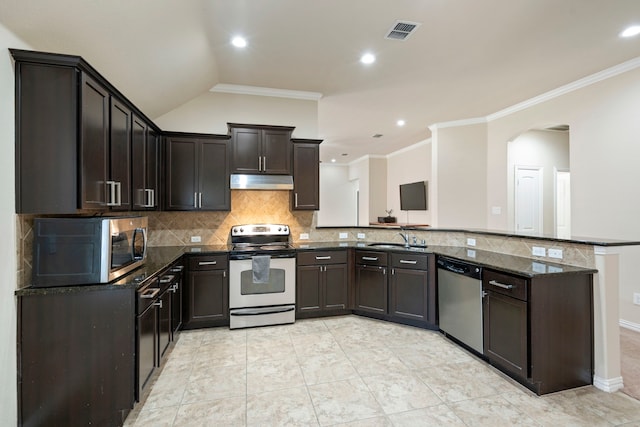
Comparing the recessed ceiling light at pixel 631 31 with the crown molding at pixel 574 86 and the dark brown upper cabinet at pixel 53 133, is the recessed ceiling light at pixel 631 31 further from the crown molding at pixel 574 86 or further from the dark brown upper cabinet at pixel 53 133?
the dark brown upper cabinet at pixel 53 133

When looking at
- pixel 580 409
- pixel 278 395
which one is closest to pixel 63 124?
pixel 278 395

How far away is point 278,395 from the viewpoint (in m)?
2.24

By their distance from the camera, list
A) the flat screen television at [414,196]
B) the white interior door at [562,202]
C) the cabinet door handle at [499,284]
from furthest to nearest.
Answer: the flat screen television at [414,196] < the white interior door at [562,202] < the cabinet door handle at [499,284]

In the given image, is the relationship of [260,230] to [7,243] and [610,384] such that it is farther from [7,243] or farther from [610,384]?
[610,384]

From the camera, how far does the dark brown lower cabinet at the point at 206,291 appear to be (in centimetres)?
336

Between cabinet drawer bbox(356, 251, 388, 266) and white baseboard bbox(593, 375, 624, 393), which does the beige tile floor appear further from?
cabinet drawer bbox(356, 251, 388, 266)

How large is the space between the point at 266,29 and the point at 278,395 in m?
3.09

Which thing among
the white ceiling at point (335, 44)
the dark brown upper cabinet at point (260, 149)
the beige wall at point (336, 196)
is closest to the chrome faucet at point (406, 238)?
the dark brown upper cabinet at point (260, 149)

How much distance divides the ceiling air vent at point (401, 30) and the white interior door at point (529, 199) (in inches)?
159

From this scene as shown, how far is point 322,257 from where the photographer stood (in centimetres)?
374

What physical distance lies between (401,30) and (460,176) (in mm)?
3626

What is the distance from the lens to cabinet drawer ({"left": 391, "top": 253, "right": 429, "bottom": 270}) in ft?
11.1

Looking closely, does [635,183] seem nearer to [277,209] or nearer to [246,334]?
[277,209]

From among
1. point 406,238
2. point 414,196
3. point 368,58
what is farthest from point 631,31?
A: point 414,196
